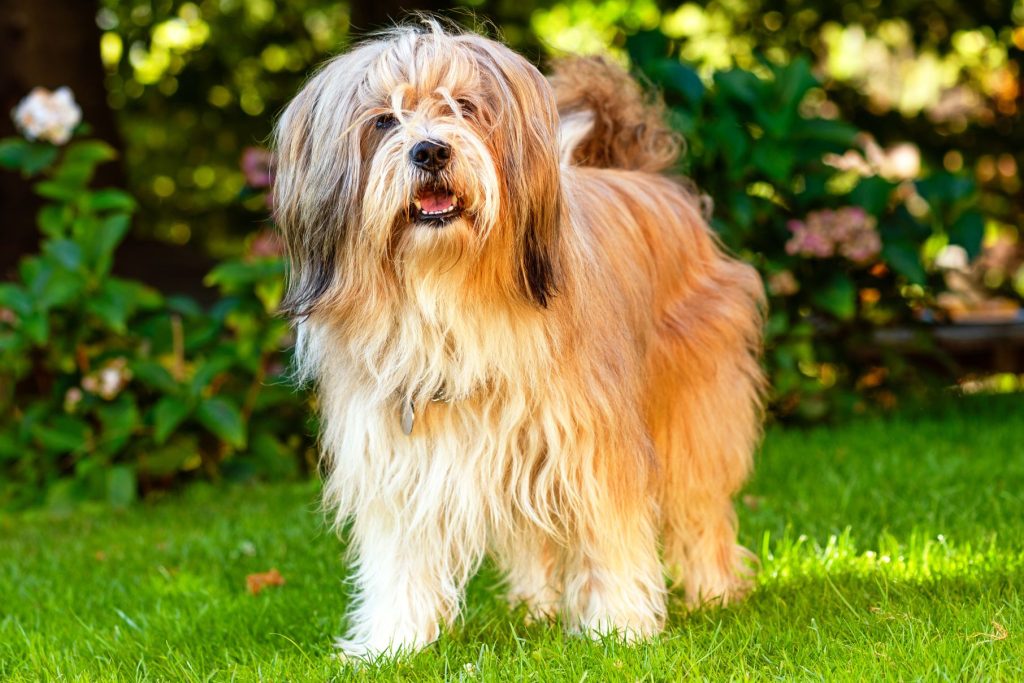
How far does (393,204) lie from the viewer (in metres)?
3.12

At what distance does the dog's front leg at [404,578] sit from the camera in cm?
359

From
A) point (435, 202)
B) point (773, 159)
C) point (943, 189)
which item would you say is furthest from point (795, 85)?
point (435, 202)

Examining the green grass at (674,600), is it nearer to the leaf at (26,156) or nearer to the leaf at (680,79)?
the leaf at (26,156)

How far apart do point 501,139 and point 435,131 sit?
22cm

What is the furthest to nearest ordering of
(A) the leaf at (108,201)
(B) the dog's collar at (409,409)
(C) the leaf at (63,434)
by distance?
1. (C) the leaf at (63,434)
2. (A) the leaf at (108,201)
3. (B) the dog's collar at (409,409)

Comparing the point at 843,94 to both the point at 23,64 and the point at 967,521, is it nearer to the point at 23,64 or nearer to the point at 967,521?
the point at 967,521

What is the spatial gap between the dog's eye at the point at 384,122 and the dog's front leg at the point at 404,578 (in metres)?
1.02

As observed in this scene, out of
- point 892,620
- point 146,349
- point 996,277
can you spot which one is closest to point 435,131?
point 892,620

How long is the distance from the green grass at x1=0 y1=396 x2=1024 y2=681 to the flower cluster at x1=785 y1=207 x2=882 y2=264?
984 mm

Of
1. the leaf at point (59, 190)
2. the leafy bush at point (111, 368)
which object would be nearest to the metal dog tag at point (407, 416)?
the leafy bush at point (111, 368)

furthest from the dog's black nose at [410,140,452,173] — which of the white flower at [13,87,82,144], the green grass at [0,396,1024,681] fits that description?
the white flower at [13,87,82,144]

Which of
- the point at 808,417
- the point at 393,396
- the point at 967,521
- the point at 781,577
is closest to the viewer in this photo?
the point at 393,396

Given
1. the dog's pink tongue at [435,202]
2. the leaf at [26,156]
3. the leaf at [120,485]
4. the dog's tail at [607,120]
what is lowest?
the leaf at [120,485]

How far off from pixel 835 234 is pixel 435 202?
13.1 feet
